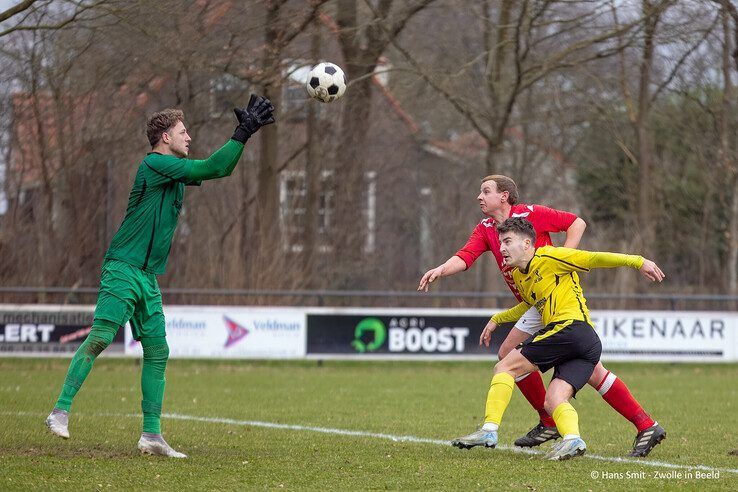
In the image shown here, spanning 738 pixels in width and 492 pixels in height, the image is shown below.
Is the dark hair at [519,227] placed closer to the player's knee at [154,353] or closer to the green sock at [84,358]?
the player's knee at [154,353]

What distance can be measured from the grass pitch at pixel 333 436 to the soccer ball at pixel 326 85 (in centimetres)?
286

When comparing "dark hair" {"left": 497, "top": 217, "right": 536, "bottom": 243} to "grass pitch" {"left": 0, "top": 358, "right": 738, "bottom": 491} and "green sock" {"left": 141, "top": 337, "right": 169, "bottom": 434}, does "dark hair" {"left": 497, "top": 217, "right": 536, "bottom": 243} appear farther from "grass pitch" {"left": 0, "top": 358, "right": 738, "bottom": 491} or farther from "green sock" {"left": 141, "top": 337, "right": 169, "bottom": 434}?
"green sock" {"left": 141, "top": 337, "right": 169, "bottom": 434}

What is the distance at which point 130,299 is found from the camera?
7.27 metres

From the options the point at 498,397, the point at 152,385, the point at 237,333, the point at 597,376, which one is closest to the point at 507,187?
the point at 597,376

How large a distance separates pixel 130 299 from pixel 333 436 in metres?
2.49

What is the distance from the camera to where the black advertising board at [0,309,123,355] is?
17922 mm

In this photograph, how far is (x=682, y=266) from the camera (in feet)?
89.9

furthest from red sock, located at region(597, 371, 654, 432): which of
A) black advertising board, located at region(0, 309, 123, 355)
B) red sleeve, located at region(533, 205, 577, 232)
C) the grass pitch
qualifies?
black advertising board, located at region(0, 309, 123, 355)

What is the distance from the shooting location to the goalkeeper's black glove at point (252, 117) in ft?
23.1

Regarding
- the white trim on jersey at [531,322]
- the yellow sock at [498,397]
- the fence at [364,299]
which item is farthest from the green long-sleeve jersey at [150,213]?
the fence at [364,299]

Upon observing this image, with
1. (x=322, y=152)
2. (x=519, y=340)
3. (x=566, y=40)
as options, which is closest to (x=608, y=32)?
(x=566, y=40)

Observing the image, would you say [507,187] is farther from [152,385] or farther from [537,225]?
[152,385]

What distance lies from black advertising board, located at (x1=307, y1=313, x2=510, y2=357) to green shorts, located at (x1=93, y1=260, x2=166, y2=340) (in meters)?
11.2

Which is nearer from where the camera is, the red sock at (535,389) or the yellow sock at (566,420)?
the yellow sock at (566,420)
